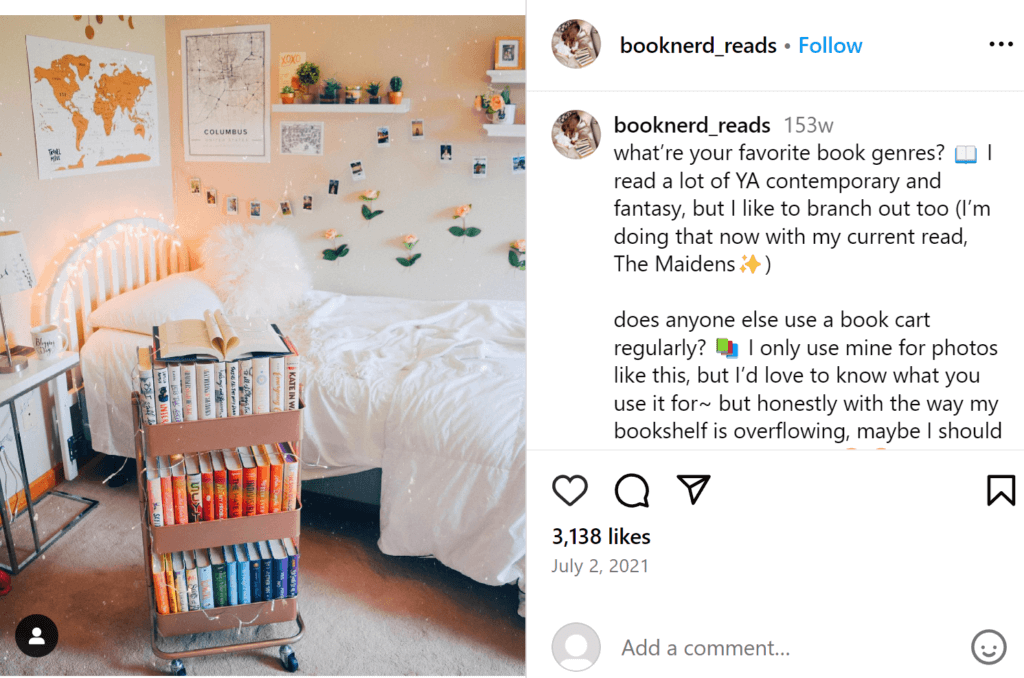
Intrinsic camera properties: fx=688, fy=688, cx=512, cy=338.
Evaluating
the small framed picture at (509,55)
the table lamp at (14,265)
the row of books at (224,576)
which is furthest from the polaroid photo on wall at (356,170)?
the row of books at (224,576)

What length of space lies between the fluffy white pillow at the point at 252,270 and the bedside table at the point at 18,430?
1.31 feet

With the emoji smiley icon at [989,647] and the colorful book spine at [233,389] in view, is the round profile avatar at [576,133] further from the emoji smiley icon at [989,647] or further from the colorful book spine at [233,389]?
the colorful book spine at [233,389]

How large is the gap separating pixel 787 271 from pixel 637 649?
360 millimetres

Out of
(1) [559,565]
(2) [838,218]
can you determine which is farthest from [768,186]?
(1) [559,565]

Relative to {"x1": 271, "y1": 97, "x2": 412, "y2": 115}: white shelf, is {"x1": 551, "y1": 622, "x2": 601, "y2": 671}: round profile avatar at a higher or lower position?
lower

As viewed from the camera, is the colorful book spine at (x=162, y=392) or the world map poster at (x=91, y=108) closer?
the colorful book spine at (x=162, y=392)

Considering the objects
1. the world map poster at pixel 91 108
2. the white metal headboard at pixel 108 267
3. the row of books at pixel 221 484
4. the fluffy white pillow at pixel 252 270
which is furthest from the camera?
the fluffy white pillow at pixel 252 270

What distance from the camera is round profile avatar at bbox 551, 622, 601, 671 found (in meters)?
0.62

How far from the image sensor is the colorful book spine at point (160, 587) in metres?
1.35

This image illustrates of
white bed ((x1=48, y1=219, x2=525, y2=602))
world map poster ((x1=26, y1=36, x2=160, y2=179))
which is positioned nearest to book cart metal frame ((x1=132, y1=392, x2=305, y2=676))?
white bed ((x1=48, y1=219, x2=525, y2=602))

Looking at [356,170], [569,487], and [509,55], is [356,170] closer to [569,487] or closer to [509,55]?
[509,55]

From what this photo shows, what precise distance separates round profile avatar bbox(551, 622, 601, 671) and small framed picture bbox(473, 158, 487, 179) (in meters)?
1.76

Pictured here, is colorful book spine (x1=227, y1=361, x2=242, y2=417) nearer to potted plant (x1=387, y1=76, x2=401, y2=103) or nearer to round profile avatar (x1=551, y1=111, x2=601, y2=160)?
round profile avatar (x1=551, y1=111, x2=601, y2=160)

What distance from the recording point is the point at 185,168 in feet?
6.29
